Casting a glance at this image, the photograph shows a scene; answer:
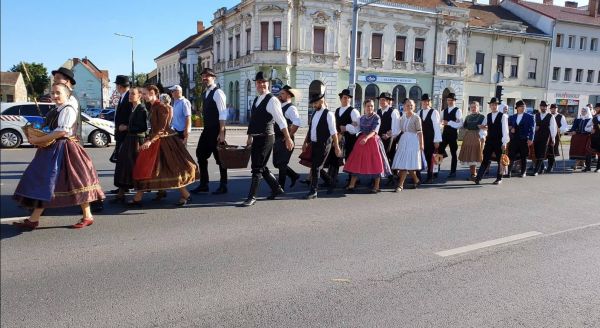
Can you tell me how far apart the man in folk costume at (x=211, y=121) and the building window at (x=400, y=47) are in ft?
112

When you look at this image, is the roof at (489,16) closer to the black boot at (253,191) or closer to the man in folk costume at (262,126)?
the man in folk costume at (262,126)

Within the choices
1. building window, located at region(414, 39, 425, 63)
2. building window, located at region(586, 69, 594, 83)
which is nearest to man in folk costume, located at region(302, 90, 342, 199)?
building window, located at region(414, 39, 425, 63)

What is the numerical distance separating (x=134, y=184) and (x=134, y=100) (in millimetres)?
1225

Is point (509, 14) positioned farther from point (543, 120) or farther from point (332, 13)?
point (543, 120)

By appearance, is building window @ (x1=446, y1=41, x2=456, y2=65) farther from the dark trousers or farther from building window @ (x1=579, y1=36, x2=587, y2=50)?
the dark trousers

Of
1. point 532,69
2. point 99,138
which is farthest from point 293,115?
point 532,69

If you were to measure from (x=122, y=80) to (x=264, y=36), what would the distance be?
30.4 m

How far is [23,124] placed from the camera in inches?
509

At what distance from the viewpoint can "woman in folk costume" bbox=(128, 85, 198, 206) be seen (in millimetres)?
6543

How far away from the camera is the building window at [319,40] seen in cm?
3647

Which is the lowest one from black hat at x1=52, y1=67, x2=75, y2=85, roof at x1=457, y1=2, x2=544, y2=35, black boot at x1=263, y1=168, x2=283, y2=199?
black boot at x1=263, y1=168, x2=283, y2=199

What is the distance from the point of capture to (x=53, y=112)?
5035mm

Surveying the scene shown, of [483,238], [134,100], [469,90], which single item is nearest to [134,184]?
[134,100]

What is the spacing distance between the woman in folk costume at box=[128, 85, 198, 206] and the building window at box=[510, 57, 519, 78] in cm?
4385
